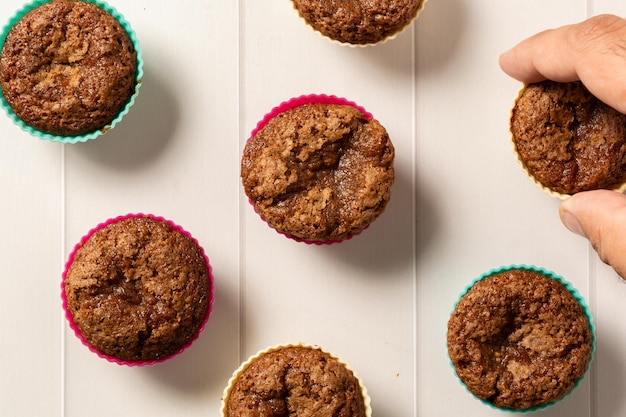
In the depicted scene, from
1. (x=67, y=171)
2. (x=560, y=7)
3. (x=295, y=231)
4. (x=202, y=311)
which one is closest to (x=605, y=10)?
(x=560, y=7)

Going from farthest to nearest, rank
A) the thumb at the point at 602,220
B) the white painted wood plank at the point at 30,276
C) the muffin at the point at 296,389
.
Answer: the white painted wood plank at the point at 30,276
the muffin at the point at 296,389
the thumb at the point at 602,220

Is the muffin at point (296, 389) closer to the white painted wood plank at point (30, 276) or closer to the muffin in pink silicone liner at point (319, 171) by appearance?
the muffin in pink silicone liner at point (319, 171)

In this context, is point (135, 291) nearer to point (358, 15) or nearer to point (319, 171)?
point (319, 171)

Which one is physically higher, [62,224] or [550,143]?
[550,143]

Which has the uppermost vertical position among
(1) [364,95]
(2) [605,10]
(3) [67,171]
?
(2) [605,10]

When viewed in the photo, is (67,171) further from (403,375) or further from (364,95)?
(403,375)

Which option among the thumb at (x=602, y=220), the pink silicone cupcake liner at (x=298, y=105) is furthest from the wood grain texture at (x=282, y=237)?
the thumb at (x=602, y=220)

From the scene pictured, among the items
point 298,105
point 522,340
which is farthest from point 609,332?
point 298,105
